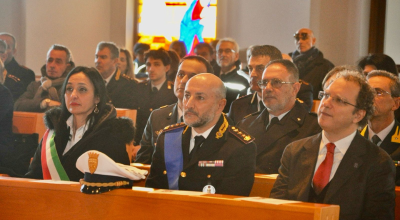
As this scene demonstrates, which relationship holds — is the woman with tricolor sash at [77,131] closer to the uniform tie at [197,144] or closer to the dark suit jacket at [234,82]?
the uniform tie at [197,144]

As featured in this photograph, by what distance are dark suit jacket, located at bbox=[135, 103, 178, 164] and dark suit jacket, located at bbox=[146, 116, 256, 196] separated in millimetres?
1022

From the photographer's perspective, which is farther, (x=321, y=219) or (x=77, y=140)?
(x=77, y=140)

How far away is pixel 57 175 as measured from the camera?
10.6 feet

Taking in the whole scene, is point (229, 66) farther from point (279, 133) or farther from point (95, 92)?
point (95, 92)

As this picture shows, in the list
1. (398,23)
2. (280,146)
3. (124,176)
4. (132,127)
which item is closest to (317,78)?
(398,23)

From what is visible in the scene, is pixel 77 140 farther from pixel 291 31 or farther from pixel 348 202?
pixel 291 31

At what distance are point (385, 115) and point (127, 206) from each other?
201 centimetres

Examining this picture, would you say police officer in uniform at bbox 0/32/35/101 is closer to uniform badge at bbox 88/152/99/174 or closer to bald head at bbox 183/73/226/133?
bald head at bbox 183/73/226/133

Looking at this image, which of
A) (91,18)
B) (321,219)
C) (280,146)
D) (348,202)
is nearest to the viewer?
(321,219)

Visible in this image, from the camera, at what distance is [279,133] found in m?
3.57

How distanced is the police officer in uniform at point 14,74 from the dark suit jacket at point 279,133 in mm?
3473

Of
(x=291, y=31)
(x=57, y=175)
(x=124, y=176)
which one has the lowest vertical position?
(x=57, y=175)

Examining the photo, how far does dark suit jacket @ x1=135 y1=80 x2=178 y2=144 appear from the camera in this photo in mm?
5359

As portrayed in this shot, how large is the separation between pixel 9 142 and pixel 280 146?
2087 millimetres
